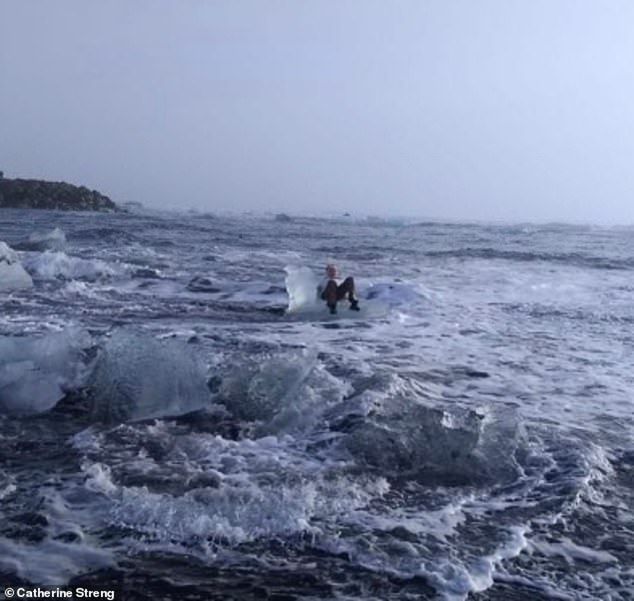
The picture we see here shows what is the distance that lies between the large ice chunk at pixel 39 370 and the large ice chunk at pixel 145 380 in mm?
298

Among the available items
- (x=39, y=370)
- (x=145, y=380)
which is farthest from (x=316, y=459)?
(x=39, y=370)

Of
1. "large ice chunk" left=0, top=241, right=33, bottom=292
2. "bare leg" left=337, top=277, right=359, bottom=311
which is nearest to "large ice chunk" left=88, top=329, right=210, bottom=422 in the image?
"bare leg" left=337, top=277, right=359, bottom=311

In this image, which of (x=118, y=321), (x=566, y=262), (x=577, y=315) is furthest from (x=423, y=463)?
(x=566, y=262)

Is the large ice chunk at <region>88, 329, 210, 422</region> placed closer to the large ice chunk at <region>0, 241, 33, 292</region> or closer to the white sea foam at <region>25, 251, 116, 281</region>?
the large ice chunk at <region>0, 241, 33, 292</region>

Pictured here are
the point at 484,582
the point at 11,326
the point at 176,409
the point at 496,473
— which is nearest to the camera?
the point at 484,582

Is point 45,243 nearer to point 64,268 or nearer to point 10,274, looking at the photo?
point 64,268

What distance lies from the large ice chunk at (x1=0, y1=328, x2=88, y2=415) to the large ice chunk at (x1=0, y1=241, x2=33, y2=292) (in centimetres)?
665

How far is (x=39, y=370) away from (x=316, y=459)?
109 inches

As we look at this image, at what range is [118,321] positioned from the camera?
388 inches

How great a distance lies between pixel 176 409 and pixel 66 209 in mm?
53425

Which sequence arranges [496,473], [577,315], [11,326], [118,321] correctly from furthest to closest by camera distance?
[577,315]
[118,321]
[11,326]
[496,473]

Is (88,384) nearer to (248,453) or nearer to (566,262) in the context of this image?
(248,453)

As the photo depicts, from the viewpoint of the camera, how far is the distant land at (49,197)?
177 feet

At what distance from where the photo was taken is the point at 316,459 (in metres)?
4.69
